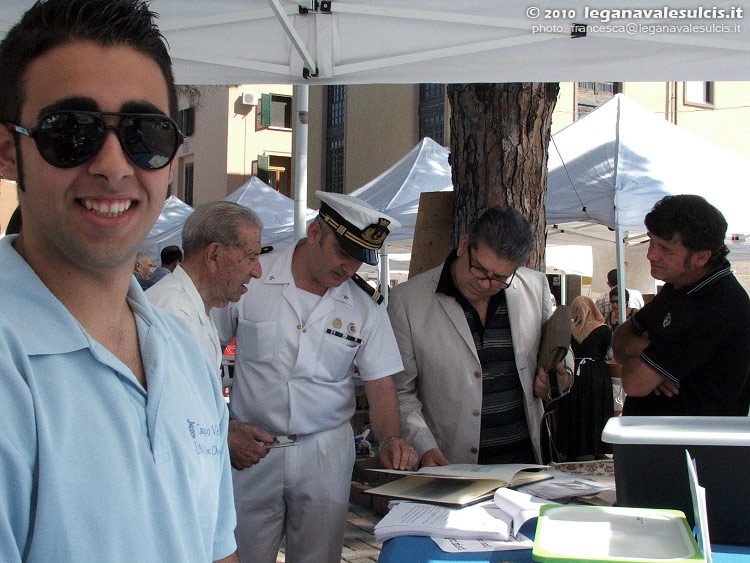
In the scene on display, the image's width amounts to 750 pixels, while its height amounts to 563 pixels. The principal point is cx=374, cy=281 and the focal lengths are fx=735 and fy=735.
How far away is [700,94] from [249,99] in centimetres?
1597

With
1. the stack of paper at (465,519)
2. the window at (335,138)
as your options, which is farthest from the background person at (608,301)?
the window at (335,138)

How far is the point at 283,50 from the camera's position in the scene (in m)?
3.27

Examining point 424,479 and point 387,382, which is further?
point 387,382

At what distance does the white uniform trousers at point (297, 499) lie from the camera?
2.55 meters

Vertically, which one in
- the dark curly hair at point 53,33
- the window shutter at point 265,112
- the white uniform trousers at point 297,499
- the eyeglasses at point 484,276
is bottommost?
the white uniform trousers at point 297,499

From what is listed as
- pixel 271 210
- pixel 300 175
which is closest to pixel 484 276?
pixel 300 175

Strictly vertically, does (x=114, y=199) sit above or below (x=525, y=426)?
above

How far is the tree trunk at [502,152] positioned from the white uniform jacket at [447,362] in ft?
3.01

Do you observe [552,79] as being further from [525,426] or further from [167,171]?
[167,171]

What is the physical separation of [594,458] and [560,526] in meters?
1.44

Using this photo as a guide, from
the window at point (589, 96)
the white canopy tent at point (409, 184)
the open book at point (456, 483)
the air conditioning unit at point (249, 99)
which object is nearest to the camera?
the open book at point (456, 483)

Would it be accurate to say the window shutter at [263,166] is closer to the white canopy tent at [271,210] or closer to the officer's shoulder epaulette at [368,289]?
the white canopy tent at [271,210]

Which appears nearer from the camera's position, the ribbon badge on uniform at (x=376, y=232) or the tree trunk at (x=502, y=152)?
the ribbon badge on uniform at (x=376, y=232)

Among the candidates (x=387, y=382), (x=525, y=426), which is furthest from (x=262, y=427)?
(x=525, y=426)
